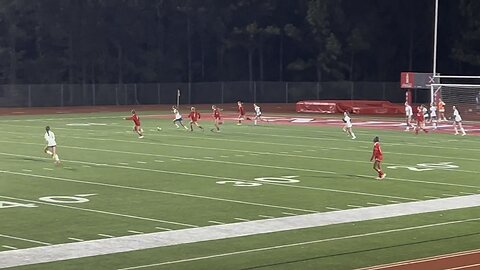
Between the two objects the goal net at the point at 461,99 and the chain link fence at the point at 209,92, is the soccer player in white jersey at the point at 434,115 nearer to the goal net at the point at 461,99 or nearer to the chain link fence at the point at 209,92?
the goal net at the point at 461,99

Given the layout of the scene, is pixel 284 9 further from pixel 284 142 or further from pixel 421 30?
pixel 284 142

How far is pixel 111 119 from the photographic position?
55.5 meters

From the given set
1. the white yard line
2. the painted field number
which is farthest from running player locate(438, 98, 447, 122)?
the painted field number

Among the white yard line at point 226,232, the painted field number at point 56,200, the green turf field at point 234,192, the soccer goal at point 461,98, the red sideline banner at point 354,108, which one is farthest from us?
the red sideline banner at point 354,108

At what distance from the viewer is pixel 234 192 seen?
22844 millimetres

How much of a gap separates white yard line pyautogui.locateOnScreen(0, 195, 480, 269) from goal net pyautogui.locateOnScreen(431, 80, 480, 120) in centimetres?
3054

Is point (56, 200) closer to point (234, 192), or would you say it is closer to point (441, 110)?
point (234, 192)

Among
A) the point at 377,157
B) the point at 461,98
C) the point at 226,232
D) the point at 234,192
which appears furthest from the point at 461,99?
the point at 226,232

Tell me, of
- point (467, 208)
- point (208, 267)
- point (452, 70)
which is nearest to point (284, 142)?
point (467, 208)

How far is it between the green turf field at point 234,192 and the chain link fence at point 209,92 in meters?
34.5

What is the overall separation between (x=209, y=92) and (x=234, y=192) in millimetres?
57937

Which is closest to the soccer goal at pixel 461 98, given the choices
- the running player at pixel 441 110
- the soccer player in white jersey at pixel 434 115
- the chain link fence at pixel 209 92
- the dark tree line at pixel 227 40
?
the running player at pixel 441 110

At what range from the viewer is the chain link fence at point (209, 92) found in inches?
2965

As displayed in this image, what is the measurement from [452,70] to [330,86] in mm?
9488
